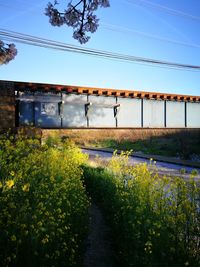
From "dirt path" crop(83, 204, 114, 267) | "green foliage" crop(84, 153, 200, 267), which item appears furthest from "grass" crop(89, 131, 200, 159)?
"green foliage" crop(84, 153, 200, 267)

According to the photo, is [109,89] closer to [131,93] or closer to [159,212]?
[131,93]

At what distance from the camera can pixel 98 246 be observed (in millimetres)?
7441

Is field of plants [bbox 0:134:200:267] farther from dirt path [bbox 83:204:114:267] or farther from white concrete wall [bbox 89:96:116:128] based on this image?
white concrete wall [bbox 89:96:116:128]

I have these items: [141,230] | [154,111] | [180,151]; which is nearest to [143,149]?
[180,151]

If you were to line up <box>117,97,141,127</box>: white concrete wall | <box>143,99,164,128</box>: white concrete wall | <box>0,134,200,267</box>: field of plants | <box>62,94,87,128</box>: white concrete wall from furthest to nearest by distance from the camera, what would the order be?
<box>143,99,164,128</box>: white concrete wall → <box>117,97,141,127</box>: white concrete wall → <box>62,94,87,128</box>: white concrete wall → <box>0,134,200,267</box>: field of plants

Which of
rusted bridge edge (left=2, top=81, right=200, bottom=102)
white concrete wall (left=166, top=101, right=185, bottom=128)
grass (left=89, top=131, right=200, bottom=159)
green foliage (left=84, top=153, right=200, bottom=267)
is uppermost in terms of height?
rusted bridge edge (left=2, top=81, right=200, bottom=102)

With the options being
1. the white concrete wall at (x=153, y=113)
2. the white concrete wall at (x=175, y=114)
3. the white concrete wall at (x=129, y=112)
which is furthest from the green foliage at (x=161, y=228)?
the white concrete wall at (x=175, y=114)

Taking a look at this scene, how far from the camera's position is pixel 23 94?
63.9 feet

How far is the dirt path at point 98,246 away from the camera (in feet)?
22.0

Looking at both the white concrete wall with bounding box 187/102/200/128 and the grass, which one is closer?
the white concrete wall with bounding box 187/102/200/128

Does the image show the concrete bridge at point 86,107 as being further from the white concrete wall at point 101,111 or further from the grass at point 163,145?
the grass at point 163,145

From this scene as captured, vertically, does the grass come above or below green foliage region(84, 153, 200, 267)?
below

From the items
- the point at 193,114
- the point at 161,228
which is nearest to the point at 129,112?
the point at 193,114

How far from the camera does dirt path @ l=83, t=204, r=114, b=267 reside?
264 inches
